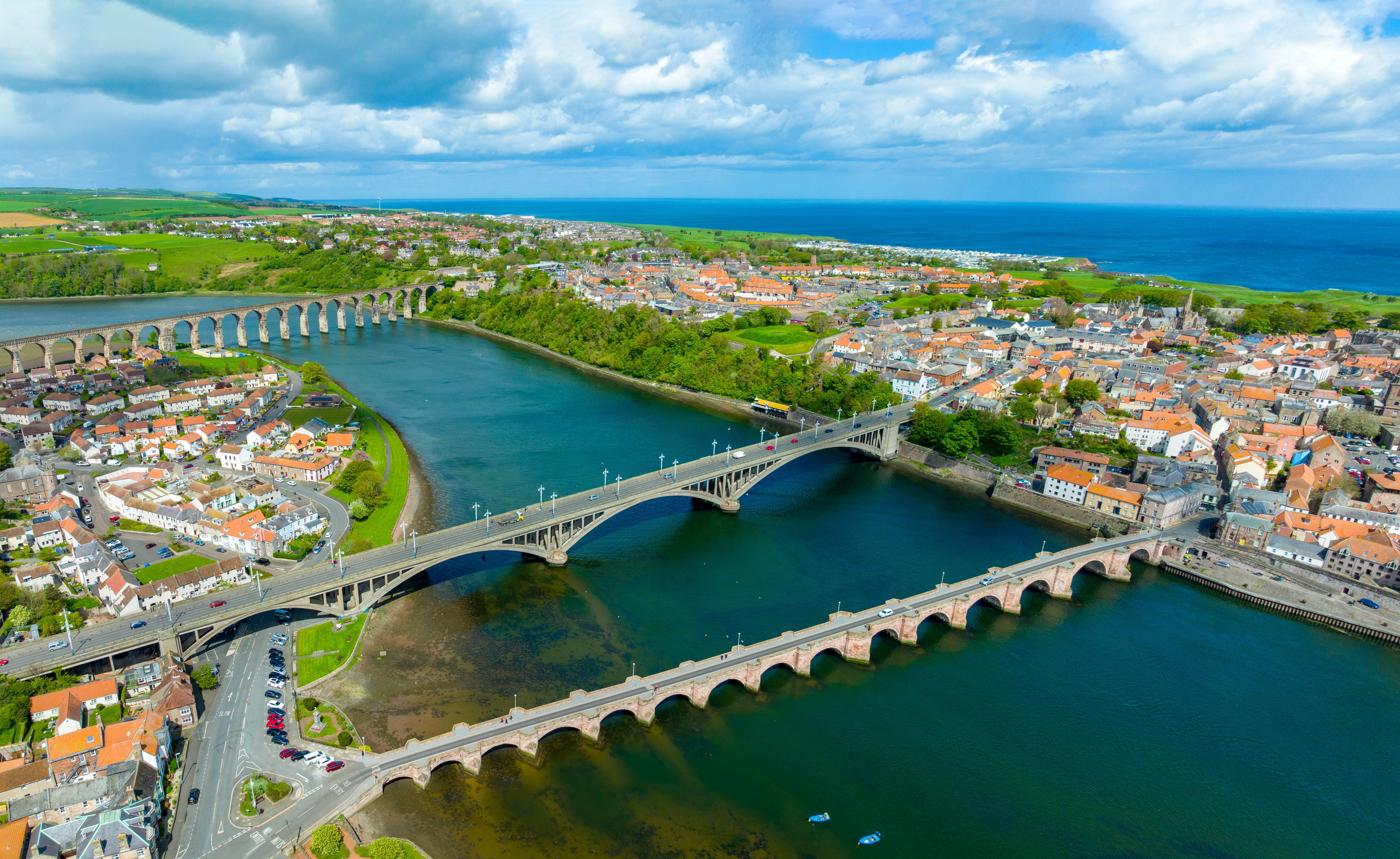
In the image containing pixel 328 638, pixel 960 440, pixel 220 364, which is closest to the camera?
pixel 328 638

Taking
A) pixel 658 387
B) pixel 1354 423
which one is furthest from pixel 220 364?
pixel 1354 423

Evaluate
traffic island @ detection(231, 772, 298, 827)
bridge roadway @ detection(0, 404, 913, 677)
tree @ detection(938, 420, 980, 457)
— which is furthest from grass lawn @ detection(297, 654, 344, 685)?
tree @ detection(938, 420, 980, 457)

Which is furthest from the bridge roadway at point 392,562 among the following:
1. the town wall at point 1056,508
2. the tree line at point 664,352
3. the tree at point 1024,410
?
the tree at point 1024,410

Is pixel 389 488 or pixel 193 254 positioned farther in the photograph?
pixel 193 254

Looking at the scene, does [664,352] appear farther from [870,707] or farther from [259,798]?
[259,798]

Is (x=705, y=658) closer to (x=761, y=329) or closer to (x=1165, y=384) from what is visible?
(x=1165, y=384)

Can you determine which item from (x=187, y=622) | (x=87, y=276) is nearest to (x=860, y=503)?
(x=187, y=622)

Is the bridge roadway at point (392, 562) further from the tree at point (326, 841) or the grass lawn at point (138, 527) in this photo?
the tree at point (326, 841)
